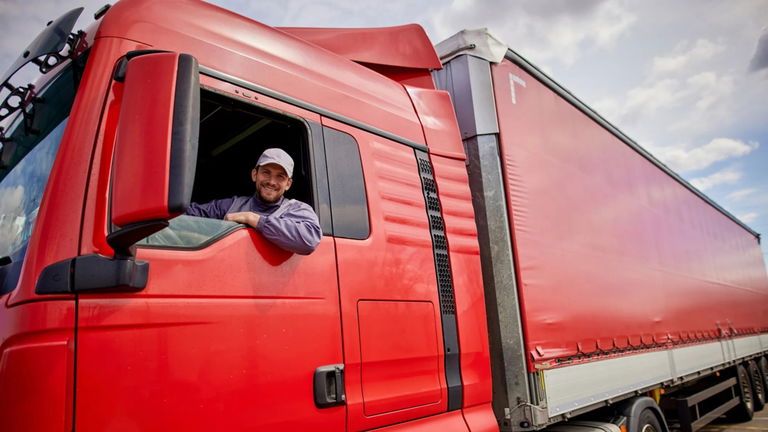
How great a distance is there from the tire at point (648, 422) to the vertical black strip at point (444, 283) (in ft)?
7.11

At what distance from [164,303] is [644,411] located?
3993 millimetres

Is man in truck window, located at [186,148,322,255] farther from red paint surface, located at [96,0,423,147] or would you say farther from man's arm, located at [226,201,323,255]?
red paint surface, located at [96,0,423,147]

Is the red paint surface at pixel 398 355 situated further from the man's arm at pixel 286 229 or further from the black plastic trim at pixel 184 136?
the black plastic trim at pixel 184 136

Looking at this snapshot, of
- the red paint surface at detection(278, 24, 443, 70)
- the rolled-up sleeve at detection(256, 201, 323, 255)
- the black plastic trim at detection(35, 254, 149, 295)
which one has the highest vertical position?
the red paint surface at detection(278, 24, 443, 70)

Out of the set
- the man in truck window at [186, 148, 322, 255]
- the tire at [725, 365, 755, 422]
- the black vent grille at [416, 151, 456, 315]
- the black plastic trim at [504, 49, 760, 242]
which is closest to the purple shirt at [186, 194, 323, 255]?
the man in truck window at [186, 148, 322, 255]

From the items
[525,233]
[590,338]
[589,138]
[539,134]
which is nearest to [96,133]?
[525,233]

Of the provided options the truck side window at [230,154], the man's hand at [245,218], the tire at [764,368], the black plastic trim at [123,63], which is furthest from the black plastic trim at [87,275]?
the tire at [764,368]

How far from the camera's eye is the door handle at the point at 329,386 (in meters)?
2.09

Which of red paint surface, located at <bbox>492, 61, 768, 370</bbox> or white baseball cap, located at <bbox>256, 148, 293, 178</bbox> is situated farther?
red paint surface, located at <bbox>492, 61, 768, 370</bbox>

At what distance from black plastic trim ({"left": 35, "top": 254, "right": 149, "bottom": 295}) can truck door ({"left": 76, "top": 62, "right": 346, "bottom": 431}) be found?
2.1 inches

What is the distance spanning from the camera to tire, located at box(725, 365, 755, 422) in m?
8.75

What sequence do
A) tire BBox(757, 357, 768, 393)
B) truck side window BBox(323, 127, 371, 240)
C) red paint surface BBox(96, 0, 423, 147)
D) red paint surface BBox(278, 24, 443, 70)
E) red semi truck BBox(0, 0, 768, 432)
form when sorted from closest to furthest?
red semi truck BBox(0, 0, 768, 432), red paint surface BBox(96, 0, 423, 147), truck side window BBox(323, 127, 371, 240), red paint surface BBox(278, 24, 443, 70), tire BBox(757, 357, 768, 393)

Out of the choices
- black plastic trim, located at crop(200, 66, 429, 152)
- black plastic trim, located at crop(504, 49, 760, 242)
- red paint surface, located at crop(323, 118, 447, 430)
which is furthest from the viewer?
black plastic trim, located at crop(504, 49, 760, 242)

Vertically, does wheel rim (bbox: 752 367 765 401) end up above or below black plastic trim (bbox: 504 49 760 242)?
below
